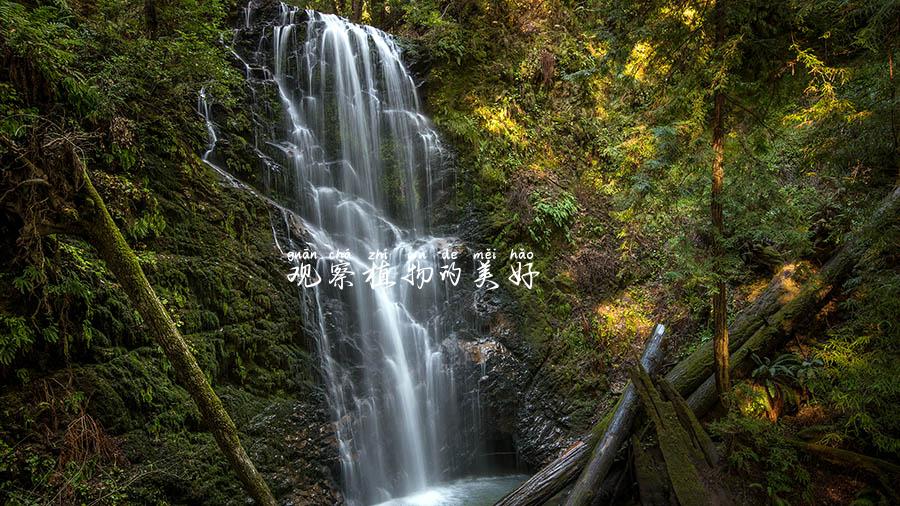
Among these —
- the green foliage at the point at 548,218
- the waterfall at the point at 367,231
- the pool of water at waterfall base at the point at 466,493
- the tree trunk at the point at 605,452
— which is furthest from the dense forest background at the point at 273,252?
the green foliage at the point at 548,218

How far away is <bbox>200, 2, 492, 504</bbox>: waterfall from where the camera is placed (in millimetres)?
7184

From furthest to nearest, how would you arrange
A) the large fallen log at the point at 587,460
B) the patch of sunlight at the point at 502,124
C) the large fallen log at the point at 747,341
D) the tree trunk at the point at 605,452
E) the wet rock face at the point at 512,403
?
the patch of sunlight at the point at 502,124
the wet rock face at the point at 512,403
the large fallen log at the point at 747,341
the large fallen log at the point at 587,460
the tree trunk at the point at 605,452

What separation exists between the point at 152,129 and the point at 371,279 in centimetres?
386

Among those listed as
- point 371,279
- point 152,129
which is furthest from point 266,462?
point 152,129

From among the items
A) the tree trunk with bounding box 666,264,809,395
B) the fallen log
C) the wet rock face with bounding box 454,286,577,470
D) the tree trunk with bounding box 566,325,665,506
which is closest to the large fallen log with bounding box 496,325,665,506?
the tree trunk with bounding box 566,325,665,506

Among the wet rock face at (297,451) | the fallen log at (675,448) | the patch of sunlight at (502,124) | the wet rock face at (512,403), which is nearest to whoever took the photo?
the fallen log at (675,448)

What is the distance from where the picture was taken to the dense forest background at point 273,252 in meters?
3.83

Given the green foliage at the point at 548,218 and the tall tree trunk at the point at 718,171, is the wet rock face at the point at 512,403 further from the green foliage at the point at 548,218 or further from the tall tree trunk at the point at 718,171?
the tall tree trunk at the point at 718,171

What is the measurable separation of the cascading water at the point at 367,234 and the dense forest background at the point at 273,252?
0.63 meters

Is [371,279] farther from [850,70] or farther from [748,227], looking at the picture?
[850,70]

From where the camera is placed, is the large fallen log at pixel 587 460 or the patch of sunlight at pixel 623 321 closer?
the large fallen log at pixel 587 460

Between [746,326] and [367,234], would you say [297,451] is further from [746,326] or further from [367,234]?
[746,326]

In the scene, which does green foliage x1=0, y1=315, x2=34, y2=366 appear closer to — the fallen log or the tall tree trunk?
the fallen log

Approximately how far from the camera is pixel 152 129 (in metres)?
6.44
